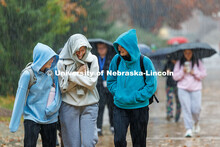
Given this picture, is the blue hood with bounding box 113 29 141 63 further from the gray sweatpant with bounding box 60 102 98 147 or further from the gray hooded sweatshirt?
the gray sweatpant with bounding box 60 102 98 147

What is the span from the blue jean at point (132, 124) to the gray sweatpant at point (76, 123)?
0.31 meters

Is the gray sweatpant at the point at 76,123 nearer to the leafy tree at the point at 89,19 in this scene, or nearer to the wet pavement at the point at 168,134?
the wet pavement at the point at 168,134

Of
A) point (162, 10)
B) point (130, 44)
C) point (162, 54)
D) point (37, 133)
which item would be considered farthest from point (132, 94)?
point (162, 10)

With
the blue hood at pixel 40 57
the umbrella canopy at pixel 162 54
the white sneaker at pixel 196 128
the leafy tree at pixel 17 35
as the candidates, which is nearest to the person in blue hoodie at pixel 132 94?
the blue hood at pixel 40 57

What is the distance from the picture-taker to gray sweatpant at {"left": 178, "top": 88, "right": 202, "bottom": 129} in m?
9.55

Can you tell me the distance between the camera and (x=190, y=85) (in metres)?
9.67

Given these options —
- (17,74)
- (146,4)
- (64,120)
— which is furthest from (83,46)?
(146,4)

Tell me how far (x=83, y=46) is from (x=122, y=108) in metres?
0.97

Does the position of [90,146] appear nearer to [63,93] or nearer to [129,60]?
[63,93]

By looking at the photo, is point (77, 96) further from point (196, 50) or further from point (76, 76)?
point (196, 50)

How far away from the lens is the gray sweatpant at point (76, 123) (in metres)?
5.95

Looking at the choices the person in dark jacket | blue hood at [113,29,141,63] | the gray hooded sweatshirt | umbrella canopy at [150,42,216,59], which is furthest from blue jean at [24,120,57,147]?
umbrella canopy at [150,42,216,59]

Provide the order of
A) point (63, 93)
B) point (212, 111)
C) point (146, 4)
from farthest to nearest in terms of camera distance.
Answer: point (146, 4)
point (212, 111)
point (63, 93)

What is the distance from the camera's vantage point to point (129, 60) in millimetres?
5980
